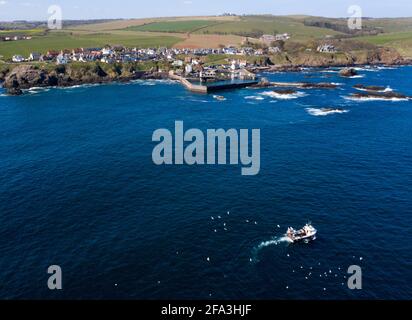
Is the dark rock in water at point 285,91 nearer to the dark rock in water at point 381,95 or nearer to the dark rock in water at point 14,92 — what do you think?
the dark rock in water at point 381,95

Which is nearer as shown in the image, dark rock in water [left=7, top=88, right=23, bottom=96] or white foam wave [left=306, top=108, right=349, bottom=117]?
white foam wave [left=306, top=108, right=349, bottom=117]

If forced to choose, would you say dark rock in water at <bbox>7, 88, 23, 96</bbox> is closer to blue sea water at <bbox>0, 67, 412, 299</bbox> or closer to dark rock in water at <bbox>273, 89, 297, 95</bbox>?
blue sea water at <bbox>0, 67, 412, 299</bbox>

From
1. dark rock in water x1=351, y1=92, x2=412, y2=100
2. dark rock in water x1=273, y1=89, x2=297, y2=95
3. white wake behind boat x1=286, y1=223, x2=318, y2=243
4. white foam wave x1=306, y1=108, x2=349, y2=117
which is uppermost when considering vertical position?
dark rock in water x1=273, y1=89, x2=297, y2=95

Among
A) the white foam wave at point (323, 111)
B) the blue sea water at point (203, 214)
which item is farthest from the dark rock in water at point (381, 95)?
the blue sea water at point (203, 214)

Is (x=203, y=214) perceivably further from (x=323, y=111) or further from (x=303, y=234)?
(x=323, y=111)

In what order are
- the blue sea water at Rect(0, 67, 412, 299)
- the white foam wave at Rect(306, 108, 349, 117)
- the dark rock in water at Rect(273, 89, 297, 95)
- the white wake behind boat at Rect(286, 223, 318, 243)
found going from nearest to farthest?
1. the blue sea water at Rect(0, 67, 412, 299)
2. the white wake behind boat at Rect(286, 223, 318, 243)
3. the white foam wave at Rect(306, 108, 349, 117)
4. the dark rock in water at Rect(273, 89, 297, 95)

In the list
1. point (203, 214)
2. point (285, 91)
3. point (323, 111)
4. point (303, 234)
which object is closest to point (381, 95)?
point (323, 111)

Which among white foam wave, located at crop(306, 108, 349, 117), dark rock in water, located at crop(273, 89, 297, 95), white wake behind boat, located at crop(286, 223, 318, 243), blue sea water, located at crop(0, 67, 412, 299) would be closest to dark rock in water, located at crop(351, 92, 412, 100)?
dark rock in water, located at crop(273, 89, 297, 95)

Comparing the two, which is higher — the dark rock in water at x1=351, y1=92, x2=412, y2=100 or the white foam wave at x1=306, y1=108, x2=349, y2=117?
the dark rock in water at x1=351, y1=92, x2=412, y2=100
